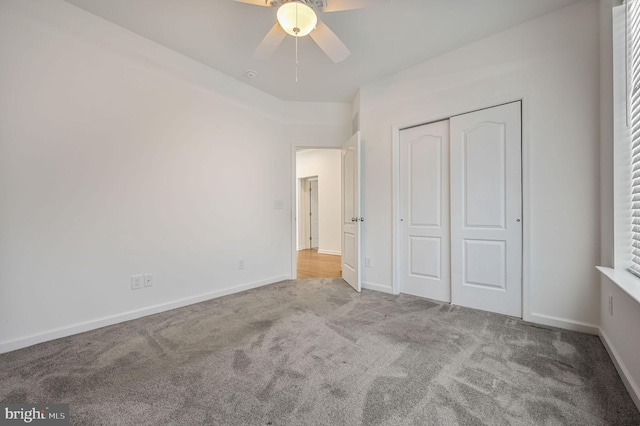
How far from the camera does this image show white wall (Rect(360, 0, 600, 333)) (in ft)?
6.84

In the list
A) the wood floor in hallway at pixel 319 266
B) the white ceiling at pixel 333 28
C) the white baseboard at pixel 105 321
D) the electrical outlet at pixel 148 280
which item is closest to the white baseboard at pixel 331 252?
the wood floor in hallway at pixel 319 266

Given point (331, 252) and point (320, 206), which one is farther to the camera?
point (320, 206)

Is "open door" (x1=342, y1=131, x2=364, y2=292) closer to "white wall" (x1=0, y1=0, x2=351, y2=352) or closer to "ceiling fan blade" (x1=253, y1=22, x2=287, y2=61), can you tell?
"white wall" (x1=0, y1=0, x2=351, y2=352)

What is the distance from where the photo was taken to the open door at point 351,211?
335 centimetres

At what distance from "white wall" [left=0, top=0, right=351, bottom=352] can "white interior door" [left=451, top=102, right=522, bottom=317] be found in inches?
98.5

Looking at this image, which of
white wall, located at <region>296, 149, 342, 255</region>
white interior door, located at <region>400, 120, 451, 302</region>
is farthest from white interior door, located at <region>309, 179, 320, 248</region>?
white interior door, located at <region>400, 120, 451, 302</region>

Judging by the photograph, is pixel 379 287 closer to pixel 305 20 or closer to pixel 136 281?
pixel 136 281

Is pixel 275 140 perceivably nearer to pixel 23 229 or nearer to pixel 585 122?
pixel 23 229

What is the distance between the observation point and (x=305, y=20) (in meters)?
1.72

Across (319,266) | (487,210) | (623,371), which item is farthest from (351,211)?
(623,371)

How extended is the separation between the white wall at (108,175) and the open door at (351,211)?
51.7 inches

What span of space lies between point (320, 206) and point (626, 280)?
18.3 ft

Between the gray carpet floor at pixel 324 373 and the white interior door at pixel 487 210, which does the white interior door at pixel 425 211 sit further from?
the gray carpet floor at pixel 324 373

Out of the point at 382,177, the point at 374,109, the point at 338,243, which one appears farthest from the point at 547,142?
the point at 338,243
